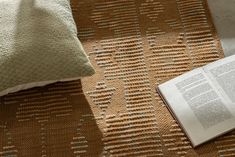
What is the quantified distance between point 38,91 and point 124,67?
0.27 metres

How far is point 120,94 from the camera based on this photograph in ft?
3.78

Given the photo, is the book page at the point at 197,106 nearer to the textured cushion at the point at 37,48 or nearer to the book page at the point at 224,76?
the book page at the point at 224,76

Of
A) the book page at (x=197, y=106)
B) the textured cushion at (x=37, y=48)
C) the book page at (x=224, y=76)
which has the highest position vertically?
the textured cushion at (x=37, y=48)

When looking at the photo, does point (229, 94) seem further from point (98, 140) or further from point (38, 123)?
point (38, 123)

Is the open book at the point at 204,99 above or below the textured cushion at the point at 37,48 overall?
below

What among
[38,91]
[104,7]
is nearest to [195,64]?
[104,7]

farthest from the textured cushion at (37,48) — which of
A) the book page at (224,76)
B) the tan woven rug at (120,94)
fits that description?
the book page at (224,76)

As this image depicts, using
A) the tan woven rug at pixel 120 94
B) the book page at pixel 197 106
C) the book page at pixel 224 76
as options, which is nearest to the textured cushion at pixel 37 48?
the tan woven rug at pixel 120 94

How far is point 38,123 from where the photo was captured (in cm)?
110

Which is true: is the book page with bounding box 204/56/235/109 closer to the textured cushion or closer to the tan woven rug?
the tan woven rug

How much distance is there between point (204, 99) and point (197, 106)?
3 cm

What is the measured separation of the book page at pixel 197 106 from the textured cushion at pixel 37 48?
26 centimetres

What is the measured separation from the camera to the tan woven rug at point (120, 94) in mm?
1059

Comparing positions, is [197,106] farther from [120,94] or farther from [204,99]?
[120,94]
